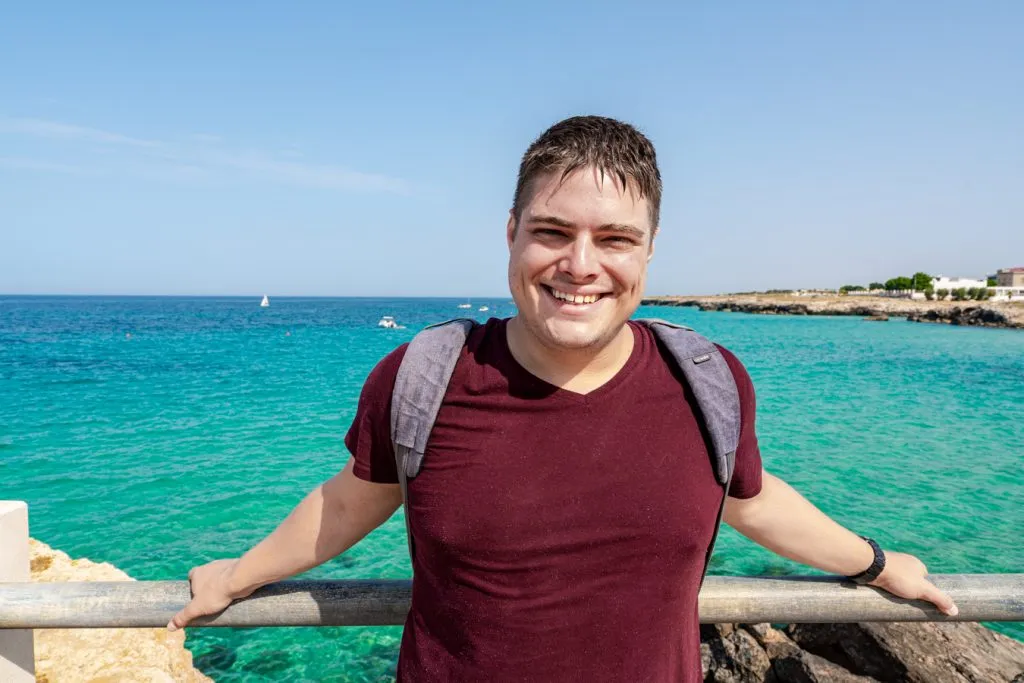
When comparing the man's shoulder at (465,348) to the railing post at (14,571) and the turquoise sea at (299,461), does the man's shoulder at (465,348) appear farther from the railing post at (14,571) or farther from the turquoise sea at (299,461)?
the turquoise sea at (299,461)

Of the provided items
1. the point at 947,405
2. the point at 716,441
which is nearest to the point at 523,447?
the point at 716,441

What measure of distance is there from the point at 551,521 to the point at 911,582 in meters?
1.12

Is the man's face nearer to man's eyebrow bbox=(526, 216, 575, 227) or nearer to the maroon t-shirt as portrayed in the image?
man's eyebrow bbox=(526, 216, 575, 227)

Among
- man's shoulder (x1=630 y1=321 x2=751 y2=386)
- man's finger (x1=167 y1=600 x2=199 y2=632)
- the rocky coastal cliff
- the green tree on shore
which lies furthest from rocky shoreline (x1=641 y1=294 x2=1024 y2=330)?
man's finger (x1=167 y1=600 x2=199 y2=632)

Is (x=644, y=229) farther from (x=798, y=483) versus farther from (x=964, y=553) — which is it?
Answer: (x=798, y=483)

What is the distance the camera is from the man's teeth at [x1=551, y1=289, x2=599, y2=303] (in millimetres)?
1727

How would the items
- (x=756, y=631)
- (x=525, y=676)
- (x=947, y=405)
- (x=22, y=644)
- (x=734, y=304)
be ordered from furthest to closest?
(x=734, y=304) < (x=947, y=405) < (x=756, y=631) < (x=22, y=644) < (x=525, y=676)

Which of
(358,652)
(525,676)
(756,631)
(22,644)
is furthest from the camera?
(358,652)

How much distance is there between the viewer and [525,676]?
167 cm

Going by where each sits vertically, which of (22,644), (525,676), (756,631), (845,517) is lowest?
(845,517)

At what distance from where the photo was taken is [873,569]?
1899mm

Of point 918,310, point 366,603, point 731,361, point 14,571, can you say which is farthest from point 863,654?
point 918,310

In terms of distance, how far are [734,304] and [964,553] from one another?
360ft

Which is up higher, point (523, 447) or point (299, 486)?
point (523, 447)
